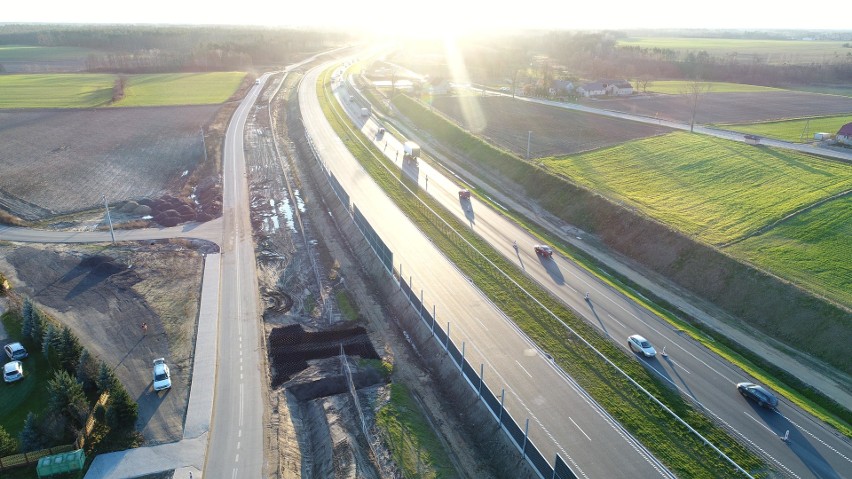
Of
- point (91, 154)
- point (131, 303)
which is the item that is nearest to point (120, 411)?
point (131, 303)

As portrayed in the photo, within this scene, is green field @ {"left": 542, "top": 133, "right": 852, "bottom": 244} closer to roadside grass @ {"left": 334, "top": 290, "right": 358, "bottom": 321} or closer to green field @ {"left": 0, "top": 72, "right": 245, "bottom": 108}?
roadside grass @ {"left": 334, "top": 290, "right": 358, "bottom": 321}

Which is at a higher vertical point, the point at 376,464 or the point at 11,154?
the point at 11,154

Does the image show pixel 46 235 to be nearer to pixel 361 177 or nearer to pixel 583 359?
pixel 361 177

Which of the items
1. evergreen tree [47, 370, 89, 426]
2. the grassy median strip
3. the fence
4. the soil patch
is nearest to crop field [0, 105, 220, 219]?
the soil patch

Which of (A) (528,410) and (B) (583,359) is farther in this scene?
(B) (583,359)

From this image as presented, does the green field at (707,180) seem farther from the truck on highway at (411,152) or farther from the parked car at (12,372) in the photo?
the parked car at (12,372)

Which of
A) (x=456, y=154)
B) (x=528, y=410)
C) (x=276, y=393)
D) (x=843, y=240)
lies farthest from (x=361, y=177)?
(x=843, y=240)

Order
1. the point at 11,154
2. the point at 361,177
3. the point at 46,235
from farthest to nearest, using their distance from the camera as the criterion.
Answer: the point at 11,154, the point at 361,177, the point at 46,235

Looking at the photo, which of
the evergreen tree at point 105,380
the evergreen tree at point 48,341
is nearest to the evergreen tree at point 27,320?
the evergreen tree at point 48,341
